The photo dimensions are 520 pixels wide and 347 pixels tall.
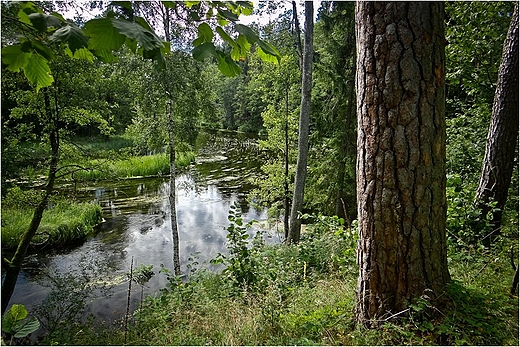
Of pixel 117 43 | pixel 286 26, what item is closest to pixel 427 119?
pixel 117 43

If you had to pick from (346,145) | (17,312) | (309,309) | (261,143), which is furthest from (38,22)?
(261,143)

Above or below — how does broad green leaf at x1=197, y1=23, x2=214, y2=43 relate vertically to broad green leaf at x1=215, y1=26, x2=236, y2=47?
above

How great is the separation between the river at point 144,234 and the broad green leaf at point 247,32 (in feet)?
13.0

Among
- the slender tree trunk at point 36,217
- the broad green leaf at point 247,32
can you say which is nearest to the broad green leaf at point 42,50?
the broad green leaf at point 247,32

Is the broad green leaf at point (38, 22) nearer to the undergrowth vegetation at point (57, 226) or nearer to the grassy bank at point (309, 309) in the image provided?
the grassy bank at point (309, 309)

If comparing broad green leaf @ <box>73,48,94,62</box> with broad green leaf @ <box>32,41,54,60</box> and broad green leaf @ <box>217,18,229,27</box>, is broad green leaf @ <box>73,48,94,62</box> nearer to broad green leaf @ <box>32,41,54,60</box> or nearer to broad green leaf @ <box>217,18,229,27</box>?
broad green leaf @ <box>32,41,54,60</box>

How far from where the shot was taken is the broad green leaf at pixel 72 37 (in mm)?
752

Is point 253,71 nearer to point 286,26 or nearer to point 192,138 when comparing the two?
point 286,26

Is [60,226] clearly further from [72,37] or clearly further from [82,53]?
[72,37]

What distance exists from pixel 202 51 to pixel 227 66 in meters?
0.17

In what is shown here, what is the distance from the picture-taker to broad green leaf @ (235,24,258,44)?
897mm

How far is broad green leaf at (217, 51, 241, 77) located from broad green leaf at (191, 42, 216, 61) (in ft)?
0.39

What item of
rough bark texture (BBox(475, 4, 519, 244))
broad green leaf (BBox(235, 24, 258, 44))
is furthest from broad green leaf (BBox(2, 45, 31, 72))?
rough bark texture (BBox(475, 4, 519, 244))

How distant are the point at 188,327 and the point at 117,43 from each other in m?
2.52
